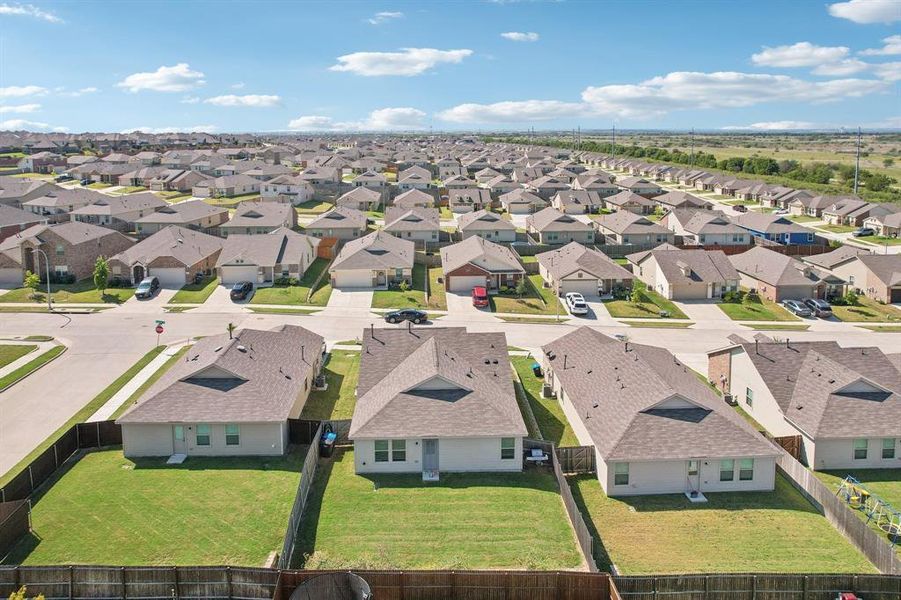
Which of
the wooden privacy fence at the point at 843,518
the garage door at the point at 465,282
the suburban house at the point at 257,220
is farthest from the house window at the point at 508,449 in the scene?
the suburban house at the point at 257,220

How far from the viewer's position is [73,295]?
61.1 m

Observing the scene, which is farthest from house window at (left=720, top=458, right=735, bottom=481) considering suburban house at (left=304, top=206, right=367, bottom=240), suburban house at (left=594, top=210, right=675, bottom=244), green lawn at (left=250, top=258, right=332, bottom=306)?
suburban house at (left=304, top=206, right=367, bottom=240)

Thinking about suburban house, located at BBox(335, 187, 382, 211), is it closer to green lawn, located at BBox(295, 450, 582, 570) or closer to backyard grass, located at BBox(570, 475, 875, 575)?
green lawn, located at BBox(295, 450, 582, 570)

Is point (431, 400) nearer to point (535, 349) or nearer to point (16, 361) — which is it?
point (535, 349)

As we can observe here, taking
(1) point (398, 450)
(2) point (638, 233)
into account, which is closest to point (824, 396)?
(1) point (398, 450)

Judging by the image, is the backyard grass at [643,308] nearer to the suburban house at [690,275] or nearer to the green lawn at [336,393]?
the suburban house at [690,275]

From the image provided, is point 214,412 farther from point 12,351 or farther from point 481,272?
point 481,272

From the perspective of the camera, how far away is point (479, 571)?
68.2 ft

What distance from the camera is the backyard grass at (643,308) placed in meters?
58.1

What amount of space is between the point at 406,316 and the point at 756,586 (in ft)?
122

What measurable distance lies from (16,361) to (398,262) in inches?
1329

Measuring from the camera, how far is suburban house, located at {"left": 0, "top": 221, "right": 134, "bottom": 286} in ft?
211

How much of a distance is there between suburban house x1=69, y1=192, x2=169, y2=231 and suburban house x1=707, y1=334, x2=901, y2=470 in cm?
8107

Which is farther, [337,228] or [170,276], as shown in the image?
[337,228]
